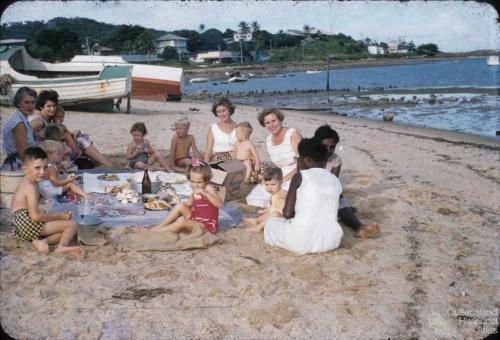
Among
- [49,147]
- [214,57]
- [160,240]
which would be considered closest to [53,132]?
[49,147]

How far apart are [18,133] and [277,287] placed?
3795 mm

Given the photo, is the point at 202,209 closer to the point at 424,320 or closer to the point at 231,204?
the point at 231,204

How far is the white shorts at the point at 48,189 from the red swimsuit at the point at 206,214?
197cm

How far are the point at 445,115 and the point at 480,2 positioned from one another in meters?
16.6

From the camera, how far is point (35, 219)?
4.26 meters

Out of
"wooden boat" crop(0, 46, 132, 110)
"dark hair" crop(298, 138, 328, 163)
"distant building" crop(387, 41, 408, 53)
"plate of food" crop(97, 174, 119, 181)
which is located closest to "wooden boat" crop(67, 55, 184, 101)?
"wooden boat" crop(0, 46, 132, 110)

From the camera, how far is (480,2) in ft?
14.1

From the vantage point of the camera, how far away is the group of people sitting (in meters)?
4.21

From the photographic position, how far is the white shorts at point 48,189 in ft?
18.5

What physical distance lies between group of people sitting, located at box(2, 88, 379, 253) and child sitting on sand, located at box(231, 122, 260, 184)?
0.6 inches

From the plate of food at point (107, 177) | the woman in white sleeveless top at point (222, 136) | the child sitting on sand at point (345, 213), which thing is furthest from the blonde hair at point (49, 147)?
the child sitting on sand at point (345, 213)

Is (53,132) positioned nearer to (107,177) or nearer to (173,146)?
(107,177)

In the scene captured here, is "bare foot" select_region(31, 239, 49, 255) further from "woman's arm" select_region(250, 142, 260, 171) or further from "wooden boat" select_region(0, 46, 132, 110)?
"wooden boat" select_region(0, 46, 132, 110)

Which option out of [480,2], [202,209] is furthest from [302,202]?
[480,2]
